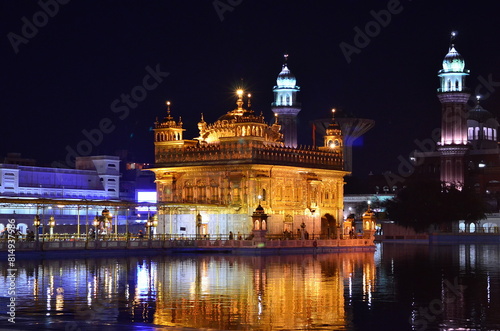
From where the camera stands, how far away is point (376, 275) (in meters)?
37.8

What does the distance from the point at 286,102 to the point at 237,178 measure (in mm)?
65967

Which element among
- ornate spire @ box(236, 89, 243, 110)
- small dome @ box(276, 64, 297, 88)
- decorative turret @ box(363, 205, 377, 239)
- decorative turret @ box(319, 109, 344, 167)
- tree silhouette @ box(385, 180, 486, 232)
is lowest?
decorative turret @ box(363, 205, 377, 239)

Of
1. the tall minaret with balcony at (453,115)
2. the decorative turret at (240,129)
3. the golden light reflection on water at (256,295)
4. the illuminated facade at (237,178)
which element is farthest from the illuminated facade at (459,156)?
the golden light reflection on water at (256,295)

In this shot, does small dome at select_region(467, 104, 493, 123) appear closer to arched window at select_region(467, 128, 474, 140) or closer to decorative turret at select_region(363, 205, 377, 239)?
arched window at select_region(467, 128, 474, 140)

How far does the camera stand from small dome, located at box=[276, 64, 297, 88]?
127000 millimetres

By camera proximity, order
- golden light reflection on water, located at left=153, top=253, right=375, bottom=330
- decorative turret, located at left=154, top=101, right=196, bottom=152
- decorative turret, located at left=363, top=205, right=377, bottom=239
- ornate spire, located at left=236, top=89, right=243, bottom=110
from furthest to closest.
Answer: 1. decorative turret, located at left=363, top=205, right=377, bottom=239
2. decorative turret, located at left=154, top=101, right=196, bottom=152
3. ornate spire, located at left=236, top=89, right=243, bottom=110
4. golden light reflection on water, located at left=153, top=253, right=375, bottom=330

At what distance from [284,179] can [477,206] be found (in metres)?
41.6

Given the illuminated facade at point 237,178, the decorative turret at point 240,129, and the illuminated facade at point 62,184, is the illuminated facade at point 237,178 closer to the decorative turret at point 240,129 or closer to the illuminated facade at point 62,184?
the decorative turret at point 240,129

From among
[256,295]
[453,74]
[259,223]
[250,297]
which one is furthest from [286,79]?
[250,297]

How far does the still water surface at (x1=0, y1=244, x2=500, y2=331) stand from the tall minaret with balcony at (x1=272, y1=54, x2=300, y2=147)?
8441 cm

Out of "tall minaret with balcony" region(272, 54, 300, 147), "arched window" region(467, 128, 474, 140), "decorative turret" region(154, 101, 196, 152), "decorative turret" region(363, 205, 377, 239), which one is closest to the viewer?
"decorative turret" region(154, 101, 196, 152)

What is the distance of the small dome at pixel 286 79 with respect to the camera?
127000 mm

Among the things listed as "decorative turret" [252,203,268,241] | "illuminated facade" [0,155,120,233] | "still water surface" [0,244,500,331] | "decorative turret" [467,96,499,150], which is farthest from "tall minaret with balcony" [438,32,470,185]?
"still water surface" [0,244,500,331]

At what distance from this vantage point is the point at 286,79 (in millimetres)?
127000
